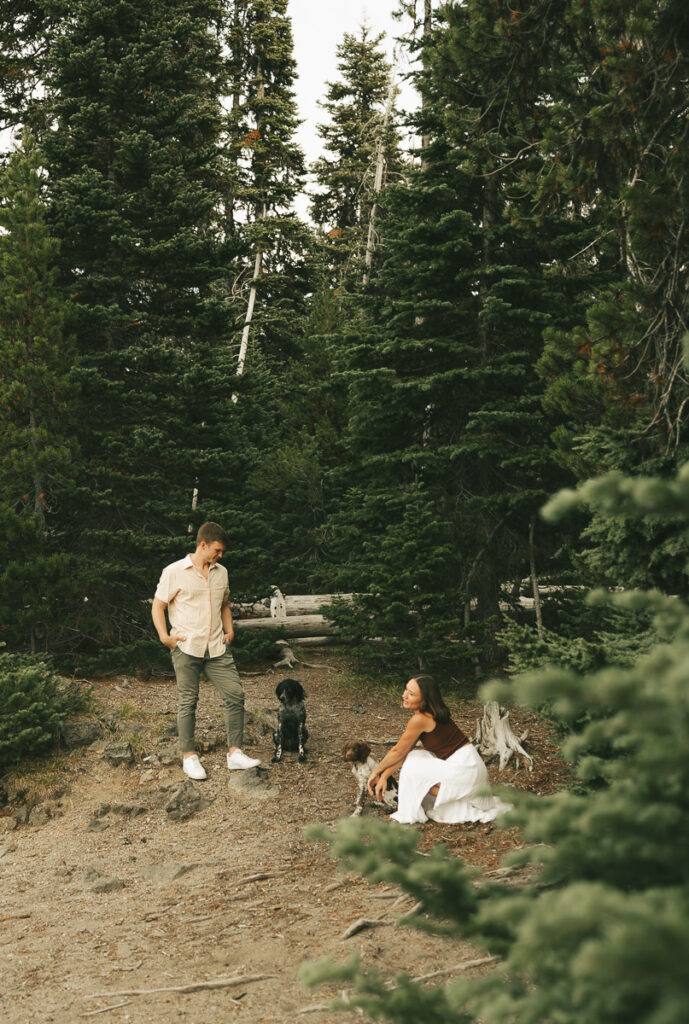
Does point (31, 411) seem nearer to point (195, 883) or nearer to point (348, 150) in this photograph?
point (195, 883)

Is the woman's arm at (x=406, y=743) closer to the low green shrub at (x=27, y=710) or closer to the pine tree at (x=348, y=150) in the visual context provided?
the low green shrub at (x=27, y=710)

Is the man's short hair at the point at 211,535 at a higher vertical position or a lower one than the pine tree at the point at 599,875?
higher

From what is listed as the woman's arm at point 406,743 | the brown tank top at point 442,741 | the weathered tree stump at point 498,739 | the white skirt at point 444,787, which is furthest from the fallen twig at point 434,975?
the weathered tree stump at point 498,739

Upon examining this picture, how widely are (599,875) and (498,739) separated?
262 inches

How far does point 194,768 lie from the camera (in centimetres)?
756

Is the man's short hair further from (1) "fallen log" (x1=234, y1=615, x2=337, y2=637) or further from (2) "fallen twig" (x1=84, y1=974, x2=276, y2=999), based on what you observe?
(1) "fallen log" (x1=234, y1=615, x2=337, y2=637)

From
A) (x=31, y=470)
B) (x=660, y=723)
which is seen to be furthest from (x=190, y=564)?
(x=660, y=723)

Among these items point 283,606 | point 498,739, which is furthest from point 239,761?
point 283,606

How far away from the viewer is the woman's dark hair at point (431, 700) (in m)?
6.49

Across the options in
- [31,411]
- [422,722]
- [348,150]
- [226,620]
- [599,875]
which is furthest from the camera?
[348,150]

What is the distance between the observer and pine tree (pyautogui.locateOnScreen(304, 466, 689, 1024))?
108cm

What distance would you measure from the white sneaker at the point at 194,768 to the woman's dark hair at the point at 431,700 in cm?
243

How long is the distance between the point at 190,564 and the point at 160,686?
406 centimetres

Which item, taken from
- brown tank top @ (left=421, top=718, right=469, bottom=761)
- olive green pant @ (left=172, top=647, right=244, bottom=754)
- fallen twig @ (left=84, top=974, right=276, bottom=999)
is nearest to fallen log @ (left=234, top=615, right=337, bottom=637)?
olive green pant @ (left=172, top=647, right=244, bottom=754)
